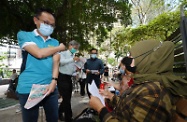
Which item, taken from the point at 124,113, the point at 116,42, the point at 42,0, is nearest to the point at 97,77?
the point at 42,0

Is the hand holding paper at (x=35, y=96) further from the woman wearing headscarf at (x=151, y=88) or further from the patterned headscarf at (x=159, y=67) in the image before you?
the patterned headscarf at (x=159, y=67)

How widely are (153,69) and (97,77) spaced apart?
4206 millimetres

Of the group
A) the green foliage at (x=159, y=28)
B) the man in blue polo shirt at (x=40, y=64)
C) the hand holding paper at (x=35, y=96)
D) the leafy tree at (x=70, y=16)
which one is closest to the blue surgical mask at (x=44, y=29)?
the man in blue polo shirt at (x=40, y=64)

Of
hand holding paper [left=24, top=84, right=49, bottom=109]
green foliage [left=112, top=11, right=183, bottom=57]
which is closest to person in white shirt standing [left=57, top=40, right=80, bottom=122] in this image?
hand holding paper [left=24, top=84, right=49, bottom=109]

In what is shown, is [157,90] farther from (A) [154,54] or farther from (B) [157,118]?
(A) [154,54]

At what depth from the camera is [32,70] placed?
1.88 meters

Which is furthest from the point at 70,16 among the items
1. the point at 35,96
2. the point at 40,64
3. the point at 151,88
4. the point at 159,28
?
the point at 159,28

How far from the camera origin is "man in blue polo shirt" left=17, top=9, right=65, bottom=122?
6.11 feet

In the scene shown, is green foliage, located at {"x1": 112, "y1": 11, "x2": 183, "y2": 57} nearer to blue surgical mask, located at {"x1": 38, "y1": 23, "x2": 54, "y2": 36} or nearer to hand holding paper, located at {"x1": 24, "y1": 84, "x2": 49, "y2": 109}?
blue surgical mask, located at {"x1": 38, "y1": 23, "x2": 54, "y2": 36}

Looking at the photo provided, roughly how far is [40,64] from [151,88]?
1.15m

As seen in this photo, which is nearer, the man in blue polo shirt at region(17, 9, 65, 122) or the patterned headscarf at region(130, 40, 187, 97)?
the patterned headscarf at region(130, 40, 187, 97)

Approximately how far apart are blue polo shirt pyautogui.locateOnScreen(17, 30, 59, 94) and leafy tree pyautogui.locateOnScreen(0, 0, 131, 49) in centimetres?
451

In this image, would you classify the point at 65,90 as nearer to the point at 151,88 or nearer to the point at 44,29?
the point at 44,29

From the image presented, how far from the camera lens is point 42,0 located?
21.8 feet
